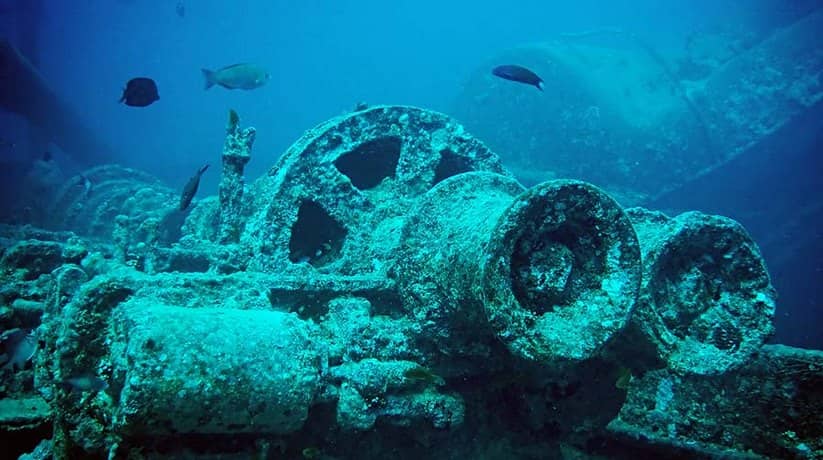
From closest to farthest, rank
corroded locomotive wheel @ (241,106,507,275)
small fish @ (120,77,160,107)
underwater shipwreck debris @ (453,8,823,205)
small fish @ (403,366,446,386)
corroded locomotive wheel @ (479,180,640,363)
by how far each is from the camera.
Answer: corroded locomotive wheel @ (479,180,640,363)
small fish @ (403,366,446,386)
corroded locomotive wheel @ (241,106,507,275)
small fish @ (120,77,160,107)
underwater shipwreck debris @ (453,8,823,205)

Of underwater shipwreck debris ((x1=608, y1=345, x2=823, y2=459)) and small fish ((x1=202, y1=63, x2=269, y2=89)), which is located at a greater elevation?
small fish ((x1=202, y1=63, x2=269, y2=89))

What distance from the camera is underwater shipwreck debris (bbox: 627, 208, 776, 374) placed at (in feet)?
11.5

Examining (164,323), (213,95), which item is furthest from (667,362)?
(213,95)

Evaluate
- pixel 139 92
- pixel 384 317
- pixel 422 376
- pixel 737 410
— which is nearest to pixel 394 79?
pixel 139 92

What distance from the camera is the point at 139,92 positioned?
19.7 feet

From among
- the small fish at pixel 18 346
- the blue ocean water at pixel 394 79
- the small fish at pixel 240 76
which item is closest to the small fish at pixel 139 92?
the small fish at pixel 240 76

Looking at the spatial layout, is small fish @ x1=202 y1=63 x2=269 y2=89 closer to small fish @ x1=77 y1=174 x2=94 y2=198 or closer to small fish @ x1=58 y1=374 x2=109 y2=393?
small fish @ x1=77 y1=174 x2=94 y2=198

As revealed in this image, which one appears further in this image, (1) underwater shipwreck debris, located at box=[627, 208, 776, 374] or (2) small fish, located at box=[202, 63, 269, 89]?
(2) small fish, located at box=[202, 63, 269, 89]

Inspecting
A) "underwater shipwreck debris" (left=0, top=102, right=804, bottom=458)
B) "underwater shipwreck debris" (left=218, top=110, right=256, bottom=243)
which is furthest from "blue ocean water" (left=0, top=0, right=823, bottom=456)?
"underwater shipwreck debris" (left=0, top=102, right=804, bottom=458)

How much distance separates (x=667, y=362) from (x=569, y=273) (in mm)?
1367

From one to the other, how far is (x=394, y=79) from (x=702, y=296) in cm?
12424

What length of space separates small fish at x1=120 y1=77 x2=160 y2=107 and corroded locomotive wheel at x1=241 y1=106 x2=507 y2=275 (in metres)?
2.74

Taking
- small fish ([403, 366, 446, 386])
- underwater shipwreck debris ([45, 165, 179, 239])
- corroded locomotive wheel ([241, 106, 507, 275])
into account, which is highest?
underwater shipwreck debris ([45, 165, 179, 239])

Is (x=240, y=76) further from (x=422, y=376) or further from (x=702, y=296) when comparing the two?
(x=702, y=296)
